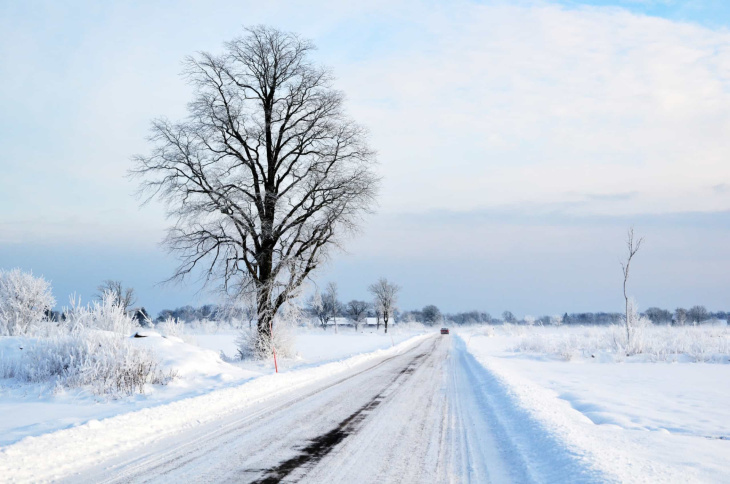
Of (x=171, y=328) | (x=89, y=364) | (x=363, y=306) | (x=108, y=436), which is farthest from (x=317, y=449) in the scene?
(x=363, y=306)

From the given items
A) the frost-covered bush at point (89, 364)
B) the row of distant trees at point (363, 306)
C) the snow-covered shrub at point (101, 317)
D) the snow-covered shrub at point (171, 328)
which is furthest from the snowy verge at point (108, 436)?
the row of distant trees at point (363, 306)

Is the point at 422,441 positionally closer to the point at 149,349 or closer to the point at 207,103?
the point at 149,349

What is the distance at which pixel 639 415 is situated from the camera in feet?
29.0

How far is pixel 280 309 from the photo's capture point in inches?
796

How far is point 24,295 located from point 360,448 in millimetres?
18568

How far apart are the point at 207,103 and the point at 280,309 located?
9.18 meters

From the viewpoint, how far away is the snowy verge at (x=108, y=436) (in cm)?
510

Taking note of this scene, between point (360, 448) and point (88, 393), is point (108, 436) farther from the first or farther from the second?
point (88, 393)

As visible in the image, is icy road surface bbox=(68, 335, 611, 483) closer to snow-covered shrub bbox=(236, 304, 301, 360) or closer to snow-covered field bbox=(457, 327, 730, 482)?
snow-covered field bbox=(457, 327, 730, 482)

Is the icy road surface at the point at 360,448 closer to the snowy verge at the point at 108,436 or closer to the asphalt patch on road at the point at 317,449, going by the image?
the asphalt patch on road at the point at 317,449

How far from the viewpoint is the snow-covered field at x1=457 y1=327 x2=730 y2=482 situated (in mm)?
5066

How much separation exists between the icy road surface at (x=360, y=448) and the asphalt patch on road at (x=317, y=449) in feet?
0.04

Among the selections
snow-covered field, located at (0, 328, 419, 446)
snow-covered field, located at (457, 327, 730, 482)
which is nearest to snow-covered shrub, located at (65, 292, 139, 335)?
snow-covered field, located at (0, 328, 419, 446)

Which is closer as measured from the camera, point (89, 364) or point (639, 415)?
point (639, 415)
